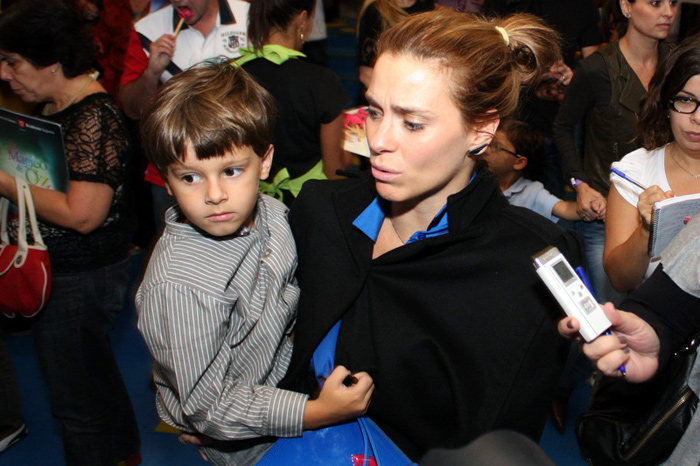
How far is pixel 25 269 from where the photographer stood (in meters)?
2.06

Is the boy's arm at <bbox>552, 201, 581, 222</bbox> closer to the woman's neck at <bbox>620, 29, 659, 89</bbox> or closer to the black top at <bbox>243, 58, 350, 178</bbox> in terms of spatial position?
the woman's neck at <bbox>620, 29, 659, 89</bbox>

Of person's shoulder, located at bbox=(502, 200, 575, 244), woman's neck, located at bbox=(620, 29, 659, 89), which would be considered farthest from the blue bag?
woman's neck, located at bbox=(620, 29, 659, 89)

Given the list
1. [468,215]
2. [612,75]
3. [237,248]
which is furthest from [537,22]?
[612,75]

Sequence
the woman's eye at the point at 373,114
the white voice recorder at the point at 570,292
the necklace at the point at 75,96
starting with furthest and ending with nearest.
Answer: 1. the necklace at the point at 75,96
2. the woman's eye at the point at 373,114
3. the white voice recorder at the point at 570,292

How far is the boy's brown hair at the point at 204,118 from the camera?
1358 millimetres

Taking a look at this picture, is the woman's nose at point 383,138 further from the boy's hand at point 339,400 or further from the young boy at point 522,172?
the young boy at point 522,172

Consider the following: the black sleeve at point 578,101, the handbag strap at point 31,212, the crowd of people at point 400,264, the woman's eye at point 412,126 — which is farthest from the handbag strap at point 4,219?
the black sleeve at point 578,101

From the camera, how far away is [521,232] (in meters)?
1.33

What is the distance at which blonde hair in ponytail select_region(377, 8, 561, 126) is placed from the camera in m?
1.29

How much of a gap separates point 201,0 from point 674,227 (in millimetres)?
2255


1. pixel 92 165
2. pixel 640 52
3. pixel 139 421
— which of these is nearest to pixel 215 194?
pixel 92 165

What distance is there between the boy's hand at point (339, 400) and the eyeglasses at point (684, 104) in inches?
53.4

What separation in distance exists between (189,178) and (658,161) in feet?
5.10

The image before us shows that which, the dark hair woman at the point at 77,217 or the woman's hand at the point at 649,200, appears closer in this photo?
the woman's hand at the point at 649,200
